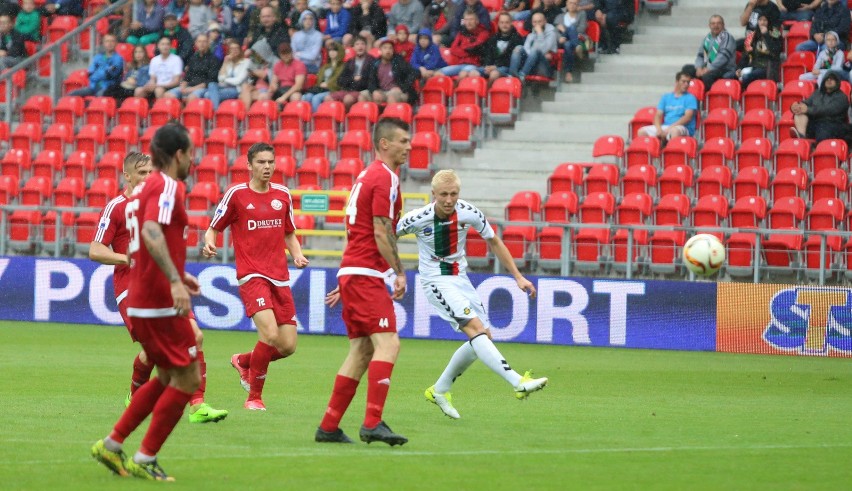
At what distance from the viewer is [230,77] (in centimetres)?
2506

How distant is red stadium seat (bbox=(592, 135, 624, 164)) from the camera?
69.7 feet

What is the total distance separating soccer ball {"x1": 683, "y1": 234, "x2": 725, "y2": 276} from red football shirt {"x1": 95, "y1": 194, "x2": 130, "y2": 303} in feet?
23.8

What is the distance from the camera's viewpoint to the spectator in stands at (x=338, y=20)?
24.8 metres

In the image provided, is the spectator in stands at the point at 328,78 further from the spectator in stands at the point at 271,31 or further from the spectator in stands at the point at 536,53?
the spectator in stands at the point at 536,53

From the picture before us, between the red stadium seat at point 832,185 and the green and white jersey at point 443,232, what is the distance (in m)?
9.57

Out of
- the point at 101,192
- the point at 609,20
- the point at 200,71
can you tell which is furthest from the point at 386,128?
the point at 200,71

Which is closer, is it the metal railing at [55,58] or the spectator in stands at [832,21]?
the spectator in stands at [832,21]

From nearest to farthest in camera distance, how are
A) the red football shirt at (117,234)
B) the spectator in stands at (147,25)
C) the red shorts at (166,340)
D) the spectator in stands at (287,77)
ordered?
the red shorts at (166,340), the red football shirt at (117,234), the spectator in stands at (287,77), the spectator in stands at (147,25)

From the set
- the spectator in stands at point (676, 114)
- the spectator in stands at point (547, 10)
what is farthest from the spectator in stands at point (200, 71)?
the spectator in stands at point (676, 114)

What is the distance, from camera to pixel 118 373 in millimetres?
14297

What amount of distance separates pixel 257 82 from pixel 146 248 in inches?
Result: 697

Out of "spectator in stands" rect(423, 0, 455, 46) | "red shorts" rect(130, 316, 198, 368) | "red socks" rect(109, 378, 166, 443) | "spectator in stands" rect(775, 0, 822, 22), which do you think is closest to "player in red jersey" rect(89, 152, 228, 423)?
"red socks" rect(109, 378, 166, 443)

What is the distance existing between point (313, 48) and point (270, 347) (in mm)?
14253

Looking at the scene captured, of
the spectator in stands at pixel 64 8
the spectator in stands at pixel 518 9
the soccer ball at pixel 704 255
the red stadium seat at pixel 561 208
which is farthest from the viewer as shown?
the spectator in stands at pixel 64 8
